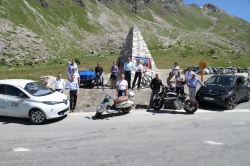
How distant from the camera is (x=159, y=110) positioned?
39.1 feet

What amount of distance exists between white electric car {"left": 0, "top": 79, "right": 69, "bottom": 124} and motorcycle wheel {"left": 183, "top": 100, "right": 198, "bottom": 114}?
576 cm

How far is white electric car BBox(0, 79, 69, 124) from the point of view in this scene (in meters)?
9.31

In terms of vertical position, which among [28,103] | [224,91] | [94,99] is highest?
[224,91]

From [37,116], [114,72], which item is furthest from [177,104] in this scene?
[37,116]

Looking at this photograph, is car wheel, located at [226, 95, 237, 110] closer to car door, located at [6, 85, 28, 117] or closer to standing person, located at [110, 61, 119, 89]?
standing person, located at [110, 61, 119, 89]

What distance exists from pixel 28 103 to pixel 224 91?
947 cm

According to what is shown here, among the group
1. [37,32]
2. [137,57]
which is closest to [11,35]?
[37,32]

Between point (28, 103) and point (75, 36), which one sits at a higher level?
point (75, 36)

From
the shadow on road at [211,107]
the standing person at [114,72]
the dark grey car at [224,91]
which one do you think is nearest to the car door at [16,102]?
the standing person at [114,72]

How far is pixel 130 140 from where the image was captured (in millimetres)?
7570

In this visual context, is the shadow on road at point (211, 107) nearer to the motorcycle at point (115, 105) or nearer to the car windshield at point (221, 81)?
the car windshield at point (221, 81)

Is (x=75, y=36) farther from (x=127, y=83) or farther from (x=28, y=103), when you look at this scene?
(x=28, y=103)

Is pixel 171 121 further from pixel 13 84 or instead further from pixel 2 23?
pixel 2 23

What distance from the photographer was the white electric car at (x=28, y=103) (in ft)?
30.6
